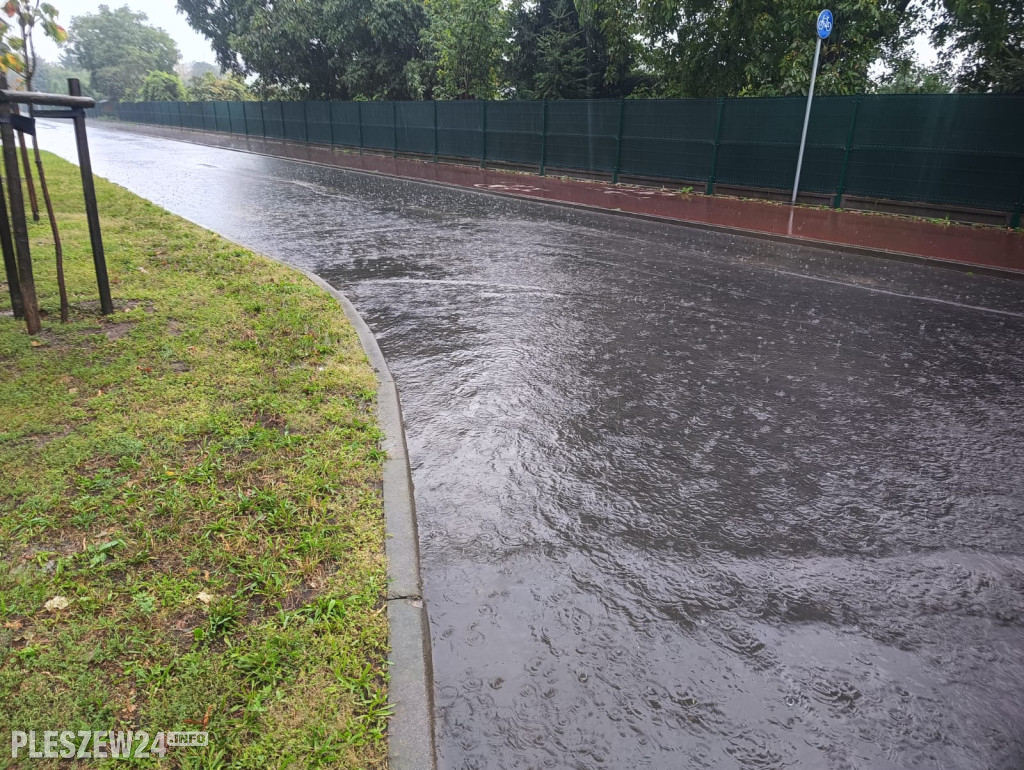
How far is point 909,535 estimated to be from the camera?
3734 millimetres

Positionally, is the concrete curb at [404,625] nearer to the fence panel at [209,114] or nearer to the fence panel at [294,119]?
the fence panel at [294,119]

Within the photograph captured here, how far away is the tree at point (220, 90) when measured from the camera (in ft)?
197

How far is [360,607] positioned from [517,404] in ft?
8.17

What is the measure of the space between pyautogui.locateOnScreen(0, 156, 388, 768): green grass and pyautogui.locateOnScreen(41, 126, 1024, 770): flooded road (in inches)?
17.7

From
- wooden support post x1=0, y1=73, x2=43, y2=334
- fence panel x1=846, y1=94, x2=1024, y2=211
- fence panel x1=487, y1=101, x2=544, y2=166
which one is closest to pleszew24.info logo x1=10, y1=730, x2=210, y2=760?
wooden support post x1=0, y1=73, x2=43, y2=334

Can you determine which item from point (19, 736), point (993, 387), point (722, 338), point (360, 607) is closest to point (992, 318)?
point (993, 387)

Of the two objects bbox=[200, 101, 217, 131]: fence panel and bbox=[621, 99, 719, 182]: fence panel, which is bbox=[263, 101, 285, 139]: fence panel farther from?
bbox=[621, 99, 719, 182]: fence panel

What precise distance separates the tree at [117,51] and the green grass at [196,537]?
101 metres

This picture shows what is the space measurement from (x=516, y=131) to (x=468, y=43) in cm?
589

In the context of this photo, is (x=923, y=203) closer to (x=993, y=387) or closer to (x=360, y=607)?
(x=993, y=387)

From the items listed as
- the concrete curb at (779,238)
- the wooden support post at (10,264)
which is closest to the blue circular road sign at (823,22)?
the concrete curb at (779,238)

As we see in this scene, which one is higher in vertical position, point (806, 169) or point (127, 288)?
point (806, 169)

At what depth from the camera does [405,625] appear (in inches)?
116

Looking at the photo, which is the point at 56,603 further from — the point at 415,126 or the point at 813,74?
the point at 415,126
